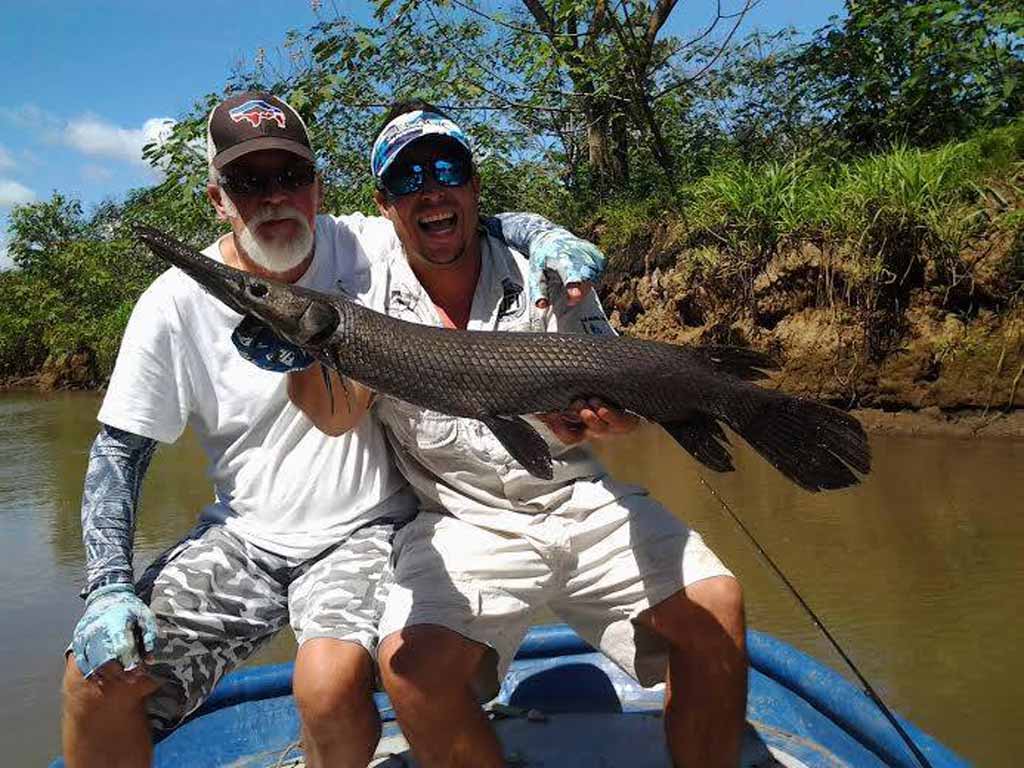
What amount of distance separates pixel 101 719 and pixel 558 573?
4.18 feet

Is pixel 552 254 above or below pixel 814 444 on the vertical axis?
above

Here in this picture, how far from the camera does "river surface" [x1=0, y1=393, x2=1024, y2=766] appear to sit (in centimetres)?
384

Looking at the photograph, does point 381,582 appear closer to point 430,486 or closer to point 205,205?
point 430,486

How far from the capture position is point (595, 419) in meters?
2.40

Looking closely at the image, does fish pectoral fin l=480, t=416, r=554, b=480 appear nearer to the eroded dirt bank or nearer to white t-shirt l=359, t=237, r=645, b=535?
white t-shirt l=359, t=237, r=645, b=535

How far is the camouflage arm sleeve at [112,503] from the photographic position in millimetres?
2551

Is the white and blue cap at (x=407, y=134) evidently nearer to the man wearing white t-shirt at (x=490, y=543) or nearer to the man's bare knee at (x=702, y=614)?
the man wearing white t-shirt at (x=490, y=543)

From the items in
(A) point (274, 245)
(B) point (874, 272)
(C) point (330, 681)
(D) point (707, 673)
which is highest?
(A) point (274, 245)

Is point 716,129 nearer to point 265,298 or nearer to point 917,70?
point 917,70

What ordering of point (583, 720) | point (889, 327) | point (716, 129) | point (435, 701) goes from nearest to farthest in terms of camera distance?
1. point (435, 701)
2. point (583, 720)
3. point (889, 327)
4. point (716, 129)

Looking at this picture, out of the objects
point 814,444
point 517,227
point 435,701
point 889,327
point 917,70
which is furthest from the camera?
point 917,70

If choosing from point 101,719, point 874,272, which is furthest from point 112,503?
point 874,272

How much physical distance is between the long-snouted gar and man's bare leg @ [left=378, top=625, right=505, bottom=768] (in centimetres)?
54

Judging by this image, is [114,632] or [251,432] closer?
[114,632]
